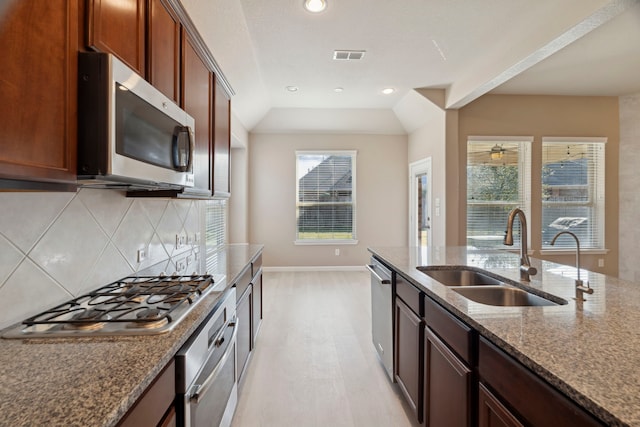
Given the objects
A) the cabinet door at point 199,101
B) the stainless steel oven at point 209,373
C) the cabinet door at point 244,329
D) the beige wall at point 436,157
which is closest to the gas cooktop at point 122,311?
the stainless steel oven at point 209,373

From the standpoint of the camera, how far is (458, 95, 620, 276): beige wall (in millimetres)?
4598

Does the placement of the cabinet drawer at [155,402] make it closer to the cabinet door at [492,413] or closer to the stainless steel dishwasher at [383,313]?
the cabinet door at [492,413]

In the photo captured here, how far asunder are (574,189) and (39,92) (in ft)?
20.2

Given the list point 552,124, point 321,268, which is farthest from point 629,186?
point 321,268

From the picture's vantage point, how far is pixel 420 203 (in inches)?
217

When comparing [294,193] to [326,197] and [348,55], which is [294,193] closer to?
[326,197]

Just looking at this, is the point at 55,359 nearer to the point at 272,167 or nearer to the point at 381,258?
the point at 381,258

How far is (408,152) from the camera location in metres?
5.92

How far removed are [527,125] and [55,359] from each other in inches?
225

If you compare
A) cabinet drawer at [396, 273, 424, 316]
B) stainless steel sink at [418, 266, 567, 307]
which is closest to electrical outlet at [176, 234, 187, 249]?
cabinet drawer at [396, 273, 424, 316]

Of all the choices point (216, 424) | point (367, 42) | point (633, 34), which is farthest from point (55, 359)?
point (633, 34)

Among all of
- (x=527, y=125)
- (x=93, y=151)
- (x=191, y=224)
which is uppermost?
(x=527, y=125)

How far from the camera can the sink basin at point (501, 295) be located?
61.6 inches

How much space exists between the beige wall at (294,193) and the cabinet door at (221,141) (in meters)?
3.13
